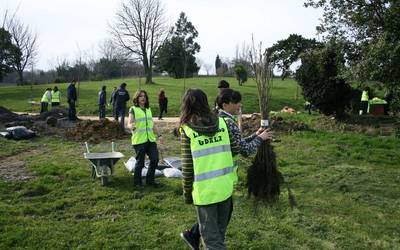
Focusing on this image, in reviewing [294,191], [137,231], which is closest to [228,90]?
[137,231]

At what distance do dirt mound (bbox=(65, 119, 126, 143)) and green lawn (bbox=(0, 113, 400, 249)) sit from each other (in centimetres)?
381

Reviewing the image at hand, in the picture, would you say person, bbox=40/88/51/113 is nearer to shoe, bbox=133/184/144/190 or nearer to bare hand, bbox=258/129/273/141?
shoe, bbox=133/184/144/190

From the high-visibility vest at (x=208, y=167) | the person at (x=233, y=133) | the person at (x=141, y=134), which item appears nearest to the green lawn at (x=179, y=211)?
the person at (x=141, y=134)

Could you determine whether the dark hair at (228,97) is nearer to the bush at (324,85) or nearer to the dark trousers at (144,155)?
the dark trousers at (144,155)

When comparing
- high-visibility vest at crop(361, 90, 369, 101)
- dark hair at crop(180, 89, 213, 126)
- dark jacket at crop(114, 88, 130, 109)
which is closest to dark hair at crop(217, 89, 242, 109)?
dark hair at crop(180, 89, 213, 126)

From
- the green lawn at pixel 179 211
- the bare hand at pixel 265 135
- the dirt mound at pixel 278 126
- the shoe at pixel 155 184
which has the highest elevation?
the bare hand at pixel 265 135

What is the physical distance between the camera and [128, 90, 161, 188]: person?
24.6 feet

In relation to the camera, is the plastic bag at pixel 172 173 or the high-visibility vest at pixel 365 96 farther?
the high-visibility vest at pixel 365 96

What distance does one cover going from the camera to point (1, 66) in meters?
47.3

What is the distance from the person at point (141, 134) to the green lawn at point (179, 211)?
0.43 metres

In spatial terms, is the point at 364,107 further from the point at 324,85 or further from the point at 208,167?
the point at 208,167

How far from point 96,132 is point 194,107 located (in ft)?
37.0

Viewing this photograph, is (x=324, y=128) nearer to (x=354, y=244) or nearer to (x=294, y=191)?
(x=294, y=191)

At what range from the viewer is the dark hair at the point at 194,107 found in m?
3.77
